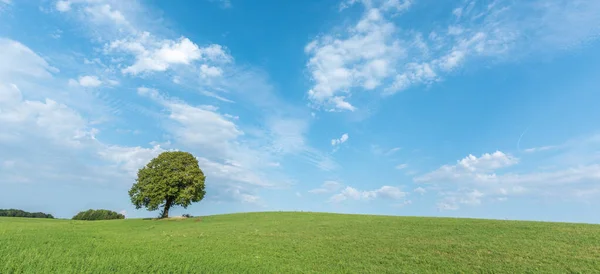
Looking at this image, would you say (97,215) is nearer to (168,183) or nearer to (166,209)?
(166,209)

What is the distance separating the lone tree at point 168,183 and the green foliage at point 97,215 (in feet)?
64.9

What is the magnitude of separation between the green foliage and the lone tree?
19777mm

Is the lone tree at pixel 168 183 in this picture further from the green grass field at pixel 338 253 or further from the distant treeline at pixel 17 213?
the distant treeline at pixel 17 213

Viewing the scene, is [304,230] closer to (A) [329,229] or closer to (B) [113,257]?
(A) [329,229]

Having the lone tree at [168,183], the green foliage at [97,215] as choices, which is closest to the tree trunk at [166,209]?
the lone tree at [168,183]

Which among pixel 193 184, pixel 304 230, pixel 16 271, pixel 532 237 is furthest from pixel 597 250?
pixel 193 184

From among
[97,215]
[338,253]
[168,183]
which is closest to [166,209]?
[168,183]

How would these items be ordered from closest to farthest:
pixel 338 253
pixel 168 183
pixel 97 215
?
pixel 338 253
pixel 168 183
pixel 97 215

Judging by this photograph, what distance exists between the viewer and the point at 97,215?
66.1m

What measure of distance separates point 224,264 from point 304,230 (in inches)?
605

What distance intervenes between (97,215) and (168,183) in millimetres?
27691

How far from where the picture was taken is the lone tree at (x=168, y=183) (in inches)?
1959

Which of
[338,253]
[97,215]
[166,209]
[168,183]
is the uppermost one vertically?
[168,183]

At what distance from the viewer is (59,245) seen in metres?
17.1
